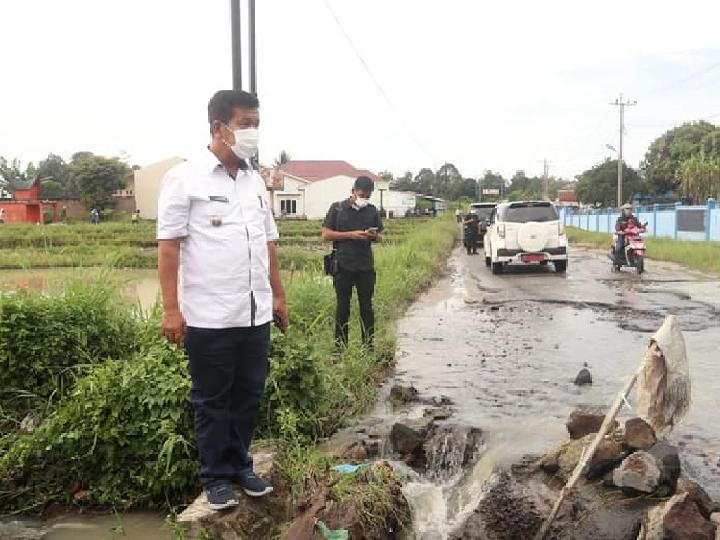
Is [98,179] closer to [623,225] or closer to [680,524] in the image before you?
[623,225]

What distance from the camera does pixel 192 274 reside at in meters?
3.19

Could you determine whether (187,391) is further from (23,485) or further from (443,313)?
(443,313)

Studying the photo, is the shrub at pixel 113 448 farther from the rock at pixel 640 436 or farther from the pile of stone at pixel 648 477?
the rock at pixel 640 436

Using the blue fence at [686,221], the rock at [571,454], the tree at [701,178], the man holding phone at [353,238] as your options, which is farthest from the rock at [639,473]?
the tree at [701,178]

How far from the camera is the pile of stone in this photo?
3.09 meters

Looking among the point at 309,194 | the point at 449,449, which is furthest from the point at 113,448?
the point at 309,194

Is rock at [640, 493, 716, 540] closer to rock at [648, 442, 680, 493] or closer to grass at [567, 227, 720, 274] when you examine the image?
rock at [648, 442, 680, 493]

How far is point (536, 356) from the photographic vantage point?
762cm

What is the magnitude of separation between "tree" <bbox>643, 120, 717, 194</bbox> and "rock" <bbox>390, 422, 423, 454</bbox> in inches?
2189

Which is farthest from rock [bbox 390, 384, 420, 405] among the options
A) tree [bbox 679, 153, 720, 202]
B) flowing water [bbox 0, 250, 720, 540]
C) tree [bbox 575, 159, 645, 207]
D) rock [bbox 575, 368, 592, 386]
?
tree [bbox 575, 159, 645, 207]

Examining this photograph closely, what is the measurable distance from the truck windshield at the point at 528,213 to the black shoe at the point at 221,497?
14.3 metres

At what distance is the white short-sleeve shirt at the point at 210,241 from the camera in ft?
10.3

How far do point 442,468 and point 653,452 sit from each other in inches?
51.3

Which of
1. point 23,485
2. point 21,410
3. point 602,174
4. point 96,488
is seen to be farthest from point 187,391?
point 602,174
